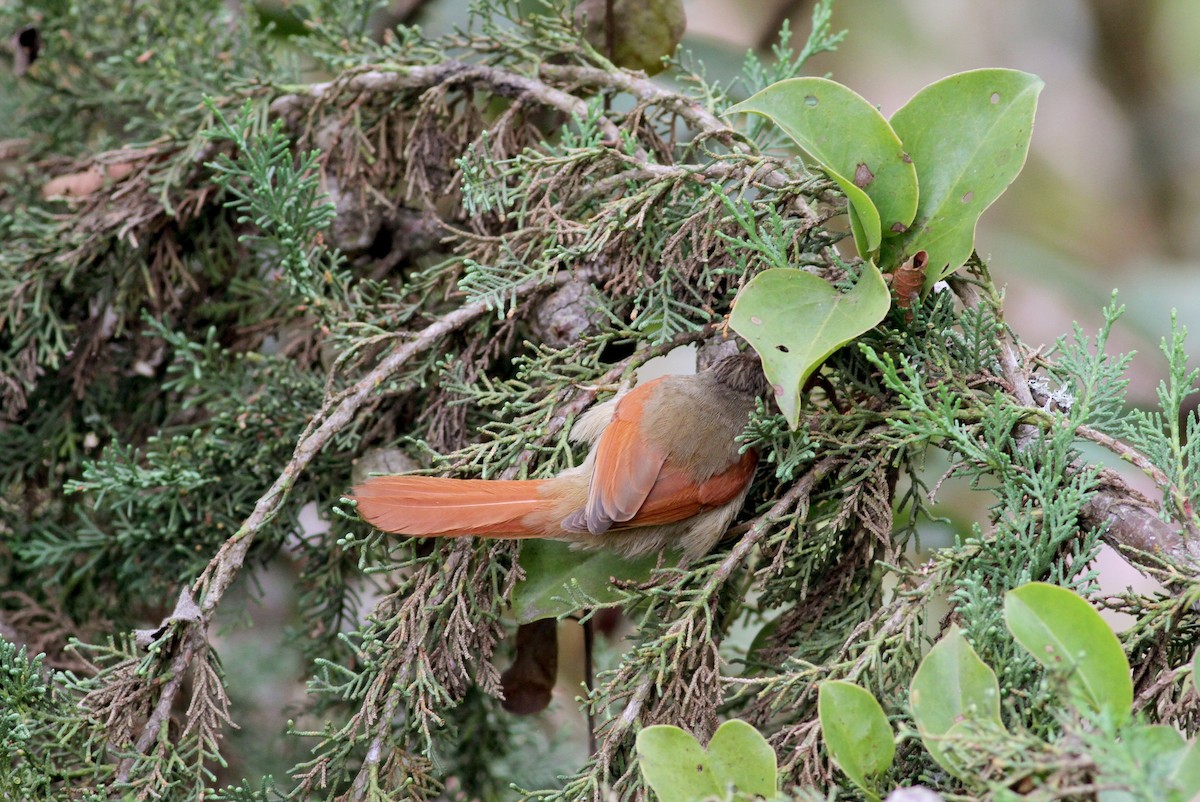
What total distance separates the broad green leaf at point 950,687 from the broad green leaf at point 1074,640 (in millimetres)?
75

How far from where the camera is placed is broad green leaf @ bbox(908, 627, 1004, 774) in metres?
1.17

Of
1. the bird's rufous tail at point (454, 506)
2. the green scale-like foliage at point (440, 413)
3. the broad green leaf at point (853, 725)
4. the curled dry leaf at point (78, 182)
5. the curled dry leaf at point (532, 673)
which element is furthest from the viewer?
the curled dry leaf at point (78, 182)

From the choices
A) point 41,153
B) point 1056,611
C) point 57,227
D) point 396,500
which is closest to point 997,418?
point 1056,611

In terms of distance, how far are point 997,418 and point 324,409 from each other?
3.84 ft

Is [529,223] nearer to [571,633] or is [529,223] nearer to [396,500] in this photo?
[396,500]

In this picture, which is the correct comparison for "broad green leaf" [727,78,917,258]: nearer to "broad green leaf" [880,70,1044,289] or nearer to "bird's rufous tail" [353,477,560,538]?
"broad green leaf" [880,70,1044,289]

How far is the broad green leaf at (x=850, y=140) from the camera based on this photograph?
1.51 metres

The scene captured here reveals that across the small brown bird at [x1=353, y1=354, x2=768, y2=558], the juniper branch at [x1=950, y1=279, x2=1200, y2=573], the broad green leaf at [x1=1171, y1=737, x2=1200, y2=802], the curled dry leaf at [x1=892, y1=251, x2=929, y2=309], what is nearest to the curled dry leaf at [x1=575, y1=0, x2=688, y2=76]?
the small brown bird at [x1=353, y1=354, x2=768, y2=558]

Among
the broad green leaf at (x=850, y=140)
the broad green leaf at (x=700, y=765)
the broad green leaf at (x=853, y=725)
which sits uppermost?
the broad green leaf at (x=850, y=140)

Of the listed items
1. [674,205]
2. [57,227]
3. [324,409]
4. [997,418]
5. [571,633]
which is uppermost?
[997,418]

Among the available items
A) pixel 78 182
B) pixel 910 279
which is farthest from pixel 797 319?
pixel 78 182

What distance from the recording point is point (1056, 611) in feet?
3.69

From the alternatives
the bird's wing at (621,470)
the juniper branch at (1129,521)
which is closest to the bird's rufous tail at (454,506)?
the bird's wing at (621,470)

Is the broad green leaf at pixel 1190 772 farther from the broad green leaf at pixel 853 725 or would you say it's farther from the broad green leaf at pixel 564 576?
the broad green leaf at pixel 564 576
